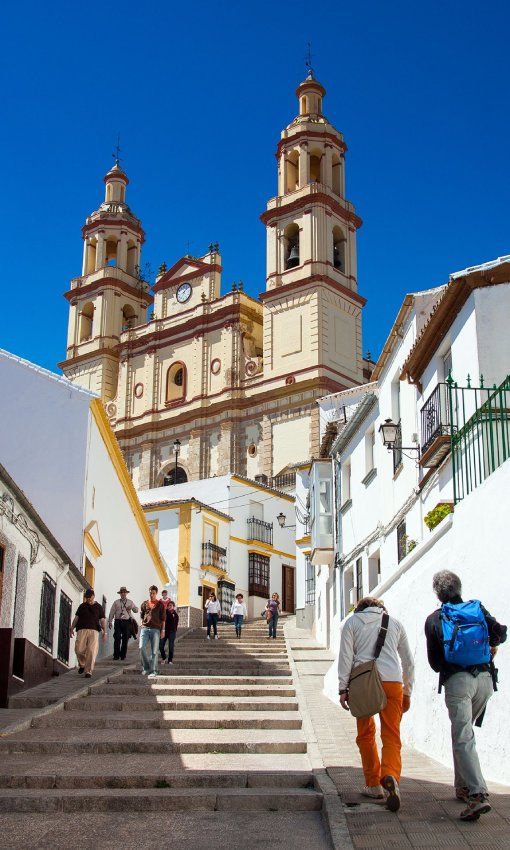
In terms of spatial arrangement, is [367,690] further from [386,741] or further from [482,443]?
[482,443]

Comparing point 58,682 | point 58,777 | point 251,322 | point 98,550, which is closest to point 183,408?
point 251,322

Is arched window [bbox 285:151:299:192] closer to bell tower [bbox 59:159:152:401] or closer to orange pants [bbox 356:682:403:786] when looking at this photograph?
bell tower [bbox 59:159:152:401]

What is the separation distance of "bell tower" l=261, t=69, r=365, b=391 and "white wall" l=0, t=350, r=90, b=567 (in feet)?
90.4

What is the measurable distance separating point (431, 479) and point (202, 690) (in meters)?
4.15

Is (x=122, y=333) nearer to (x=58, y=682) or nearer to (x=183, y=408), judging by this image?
(x=183, y=408)

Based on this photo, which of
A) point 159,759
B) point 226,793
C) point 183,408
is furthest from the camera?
point 183,408

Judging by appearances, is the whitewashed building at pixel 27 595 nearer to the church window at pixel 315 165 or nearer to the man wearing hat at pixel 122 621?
the man wearing hat at pixel 122 621

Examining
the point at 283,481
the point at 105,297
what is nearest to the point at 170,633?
the point at 283,481

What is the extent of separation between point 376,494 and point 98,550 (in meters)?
5.47

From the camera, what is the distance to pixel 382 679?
6863 mm

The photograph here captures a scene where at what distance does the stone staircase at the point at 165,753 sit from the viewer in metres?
7.06

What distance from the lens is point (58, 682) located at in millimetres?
14148

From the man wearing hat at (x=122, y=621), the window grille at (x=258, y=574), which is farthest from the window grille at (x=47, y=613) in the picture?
the window grille at (x=258, y=574)

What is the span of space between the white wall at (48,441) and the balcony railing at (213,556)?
63.3ft
